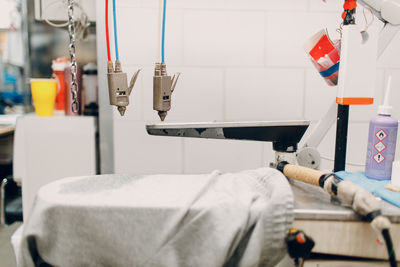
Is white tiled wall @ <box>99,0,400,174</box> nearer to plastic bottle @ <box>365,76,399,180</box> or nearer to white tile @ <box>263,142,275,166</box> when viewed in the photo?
white tile @ <box>263,142,275,166</box>

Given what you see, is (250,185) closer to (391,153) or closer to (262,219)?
(262,219)

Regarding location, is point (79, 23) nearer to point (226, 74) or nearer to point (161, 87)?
point (226, 74)

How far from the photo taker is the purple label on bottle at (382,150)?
0.73 m

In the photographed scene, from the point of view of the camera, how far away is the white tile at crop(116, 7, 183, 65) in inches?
42.7

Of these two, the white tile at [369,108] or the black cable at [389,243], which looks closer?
the black cable at [389,243]

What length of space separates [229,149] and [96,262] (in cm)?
71

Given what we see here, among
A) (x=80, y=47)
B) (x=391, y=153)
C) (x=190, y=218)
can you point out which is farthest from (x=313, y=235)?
(x=80, y=47)

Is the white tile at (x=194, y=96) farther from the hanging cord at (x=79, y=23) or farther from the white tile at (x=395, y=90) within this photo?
the white tile at (x=395, y=90)

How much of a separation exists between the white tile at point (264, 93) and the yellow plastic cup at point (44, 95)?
585 millimetres

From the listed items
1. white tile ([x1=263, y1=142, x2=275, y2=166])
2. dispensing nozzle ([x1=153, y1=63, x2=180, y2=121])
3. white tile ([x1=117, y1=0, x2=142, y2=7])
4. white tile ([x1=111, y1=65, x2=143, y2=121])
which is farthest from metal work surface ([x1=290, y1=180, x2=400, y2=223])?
white tile ([x1=117, y1=0, x2=142, y2=7])

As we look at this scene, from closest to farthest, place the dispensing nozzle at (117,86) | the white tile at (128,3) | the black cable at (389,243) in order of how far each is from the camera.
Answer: the black cable at (389,243)
the dispensing nozzle at (117,86)
the white tile at (128,3)

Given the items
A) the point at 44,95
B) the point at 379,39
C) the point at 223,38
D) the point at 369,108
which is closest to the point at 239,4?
the point at 223,38

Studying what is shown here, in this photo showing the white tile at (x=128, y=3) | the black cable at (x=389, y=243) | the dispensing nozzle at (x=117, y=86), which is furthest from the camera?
the white tile at (x=128, y=3)

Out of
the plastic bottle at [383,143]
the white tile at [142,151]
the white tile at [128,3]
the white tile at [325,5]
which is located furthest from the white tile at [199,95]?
the plastic bottle at [383,143]
